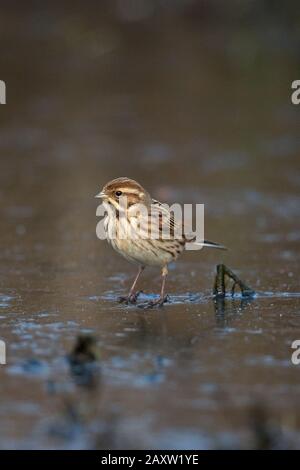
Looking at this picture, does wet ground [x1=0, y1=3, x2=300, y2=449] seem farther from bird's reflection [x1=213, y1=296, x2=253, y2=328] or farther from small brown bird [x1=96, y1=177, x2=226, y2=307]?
small brown bird [x1=96, y1=177, x2=226, y2=307]

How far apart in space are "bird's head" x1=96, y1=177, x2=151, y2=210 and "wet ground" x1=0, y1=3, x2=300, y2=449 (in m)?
0.69

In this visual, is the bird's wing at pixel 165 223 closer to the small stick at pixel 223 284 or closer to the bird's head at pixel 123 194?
the bird's head at pixel 123 194

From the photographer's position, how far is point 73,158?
1435cm

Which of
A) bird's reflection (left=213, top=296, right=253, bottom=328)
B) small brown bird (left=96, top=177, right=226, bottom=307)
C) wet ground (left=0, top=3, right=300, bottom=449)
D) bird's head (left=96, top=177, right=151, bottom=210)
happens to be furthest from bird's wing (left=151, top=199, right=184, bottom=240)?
bird's reflection (left=213, top=296, right=253, bottom=328)

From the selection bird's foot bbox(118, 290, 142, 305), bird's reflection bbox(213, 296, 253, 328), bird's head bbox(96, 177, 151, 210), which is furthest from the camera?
bird's head bbox(96, 177, 151, 210)

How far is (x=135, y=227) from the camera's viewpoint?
8234 mm

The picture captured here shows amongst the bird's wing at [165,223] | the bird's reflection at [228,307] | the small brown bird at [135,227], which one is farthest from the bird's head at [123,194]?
the bird's reflection at [228,307]

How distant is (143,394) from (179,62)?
45.7ft

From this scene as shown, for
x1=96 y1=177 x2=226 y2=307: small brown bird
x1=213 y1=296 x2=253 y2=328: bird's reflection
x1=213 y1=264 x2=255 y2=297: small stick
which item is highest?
x1=96 y1=177 x2=226 y2=307: small brown bird

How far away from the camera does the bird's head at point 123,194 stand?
27.3 feet

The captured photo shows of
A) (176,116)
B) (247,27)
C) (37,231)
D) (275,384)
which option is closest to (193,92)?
(176,116)

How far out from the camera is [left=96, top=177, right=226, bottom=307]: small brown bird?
8172mm
